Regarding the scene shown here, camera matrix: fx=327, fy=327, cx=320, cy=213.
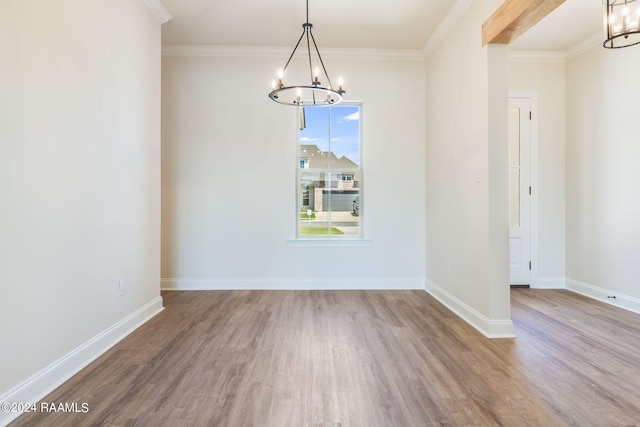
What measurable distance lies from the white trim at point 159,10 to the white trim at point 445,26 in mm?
3013

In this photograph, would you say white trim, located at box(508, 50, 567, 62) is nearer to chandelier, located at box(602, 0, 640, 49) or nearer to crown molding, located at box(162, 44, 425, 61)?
crown molding, located at box(162, 44, 425, 61)

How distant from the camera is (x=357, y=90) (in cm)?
446

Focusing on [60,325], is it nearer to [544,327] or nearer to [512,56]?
[544,327]

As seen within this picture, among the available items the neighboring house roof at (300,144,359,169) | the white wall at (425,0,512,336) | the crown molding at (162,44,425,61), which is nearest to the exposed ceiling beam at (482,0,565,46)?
the white wall at (425,0,512,336)

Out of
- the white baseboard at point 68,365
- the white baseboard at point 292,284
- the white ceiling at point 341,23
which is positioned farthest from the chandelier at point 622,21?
the white baseboard at point 68,365

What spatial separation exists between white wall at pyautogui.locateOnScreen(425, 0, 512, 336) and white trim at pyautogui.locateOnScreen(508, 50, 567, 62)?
123 cm

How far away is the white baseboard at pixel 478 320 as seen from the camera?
282 cm

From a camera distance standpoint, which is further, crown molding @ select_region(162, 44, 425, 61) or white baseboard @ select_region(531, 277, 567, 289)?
white baseboard @ select_region(531, 277, 567, 289)

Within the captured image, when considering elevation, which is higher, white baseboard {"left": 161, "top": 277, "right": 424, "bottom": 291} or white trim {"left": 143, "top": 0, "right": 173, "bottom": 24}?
white trim {"left": 143, "top": 0, "right": 173, "bottom": 24}

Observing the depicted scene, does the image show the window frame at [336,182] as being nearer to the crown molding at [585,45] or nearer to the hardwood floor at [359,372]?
the hardwood floor at [359,372]

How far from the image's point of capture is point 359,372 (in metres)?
2.22

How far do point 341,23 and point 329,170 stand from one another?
5.87ft

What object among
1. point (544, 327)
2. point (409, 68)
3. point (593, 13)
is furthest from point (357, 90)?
point (544, 327)

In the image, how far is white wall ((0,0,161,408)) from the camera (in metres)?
1.76
